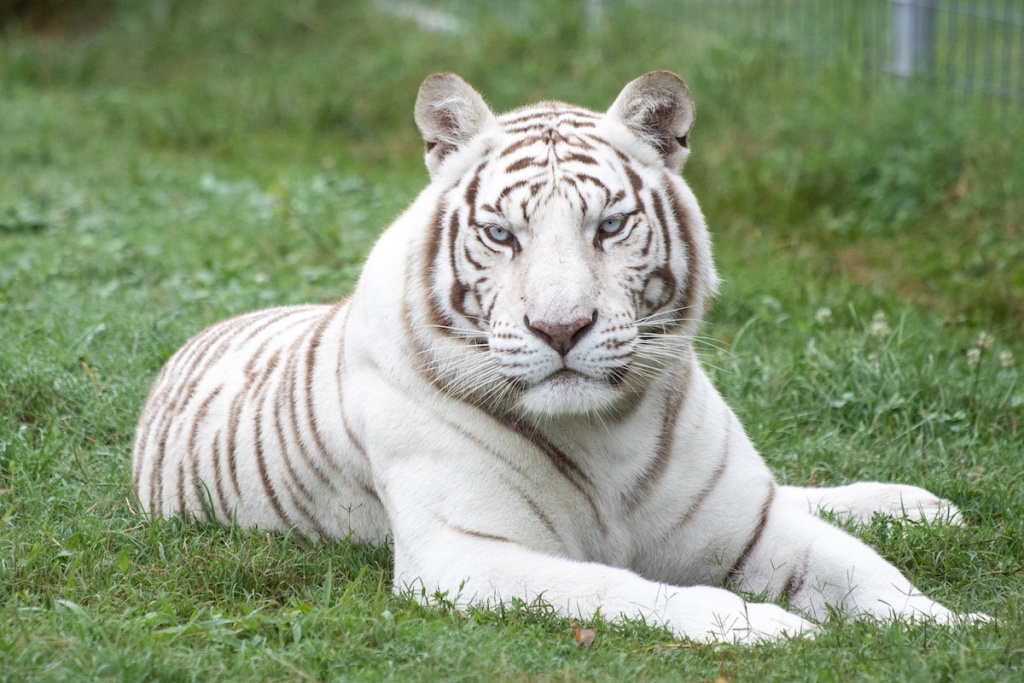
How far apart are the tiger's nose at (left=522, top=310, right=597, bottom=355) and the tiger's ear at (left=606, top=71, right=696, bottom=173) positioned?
564 mm

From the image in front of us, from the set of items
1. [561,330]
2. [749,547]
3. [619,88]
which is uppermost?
[561,330]

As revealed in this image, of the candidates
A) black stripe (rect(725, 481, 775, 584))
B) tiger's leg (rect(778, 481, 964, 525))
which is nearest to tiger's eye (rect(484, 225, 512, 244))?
black stripe (rect(725, 481, 775, 584))

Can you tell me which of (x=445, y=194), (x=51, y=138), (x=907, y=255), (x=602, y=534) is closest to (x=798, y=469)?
(x=602, y=534)

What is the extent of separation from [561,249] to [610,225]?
165 mm

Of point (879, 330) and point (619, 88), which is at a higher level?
point (619, 88)

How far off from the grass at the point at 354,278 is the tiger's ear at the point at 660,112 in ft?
3.67

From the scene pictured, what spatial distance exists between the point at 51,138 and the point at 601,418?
6.48 meters

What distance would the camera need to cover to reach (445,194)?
3.02 m

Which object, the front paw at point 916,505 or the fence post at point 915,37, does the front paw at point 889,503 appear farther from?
the fence post at point 915,37

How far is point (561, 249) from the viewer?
2.74m

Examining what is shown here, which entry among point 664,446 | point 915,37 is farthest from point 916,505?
point 915,37

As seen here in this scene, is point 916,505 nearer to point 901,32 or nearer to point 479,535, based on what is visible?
point 479,535

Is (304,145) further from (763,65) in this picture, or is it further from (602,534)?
(602,534)

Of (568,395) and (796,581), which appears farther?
(796,581)
